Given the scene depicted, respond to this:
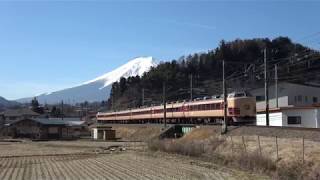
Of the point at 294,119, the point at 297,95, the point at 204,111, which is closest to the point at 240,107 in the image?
the point at 294,119

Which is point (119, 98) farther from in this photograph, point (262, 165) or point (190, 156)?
point (262, 165)

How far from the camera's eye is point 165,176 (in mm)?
31922

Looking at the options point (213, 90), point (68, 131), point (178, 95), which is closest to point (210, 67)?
point (178, 95)

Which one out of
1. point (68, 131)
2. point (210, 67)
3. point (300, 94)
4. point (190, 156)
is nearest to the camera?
point (190, 156)

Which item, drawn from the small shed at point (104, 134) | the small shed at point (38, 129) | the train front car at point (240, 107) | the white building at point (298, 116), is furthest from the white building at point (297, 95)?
the small shed at point (38, 129)

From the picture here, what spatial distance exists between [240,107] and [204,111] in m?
8.91

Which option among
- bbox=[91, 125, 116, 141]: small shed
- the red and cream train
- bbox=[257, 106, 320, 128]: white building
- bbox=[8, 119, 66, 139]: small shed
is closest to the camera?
bbox=[257, 106, 320, 128]: white building

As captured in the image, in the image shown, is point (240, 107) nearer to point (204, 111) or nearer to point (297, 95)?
point (204, 111)

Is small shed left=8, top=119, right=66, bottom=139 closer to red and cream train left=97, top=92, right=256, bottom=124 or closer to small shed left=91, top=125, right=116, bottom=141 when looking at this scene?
small shed left=91, top=125, right=116, bottom=141

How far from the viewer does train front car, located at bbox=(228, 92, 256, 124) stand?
2328 inches

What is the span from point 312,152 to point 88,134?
113293 mm

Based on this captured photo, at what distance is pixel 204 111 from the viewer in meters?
67.6

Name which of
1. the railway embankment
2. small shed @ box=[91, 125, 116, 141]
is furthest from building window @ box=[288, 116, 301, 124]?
small shed @ box=[91, 125, 116, 141]

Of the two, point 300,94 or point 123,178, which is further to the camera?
point 300,94
